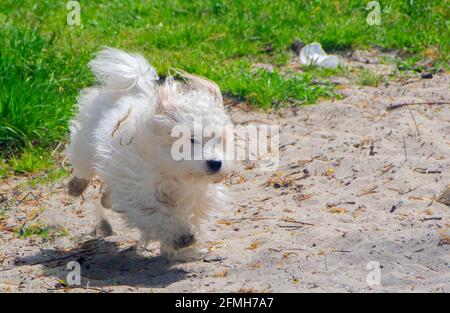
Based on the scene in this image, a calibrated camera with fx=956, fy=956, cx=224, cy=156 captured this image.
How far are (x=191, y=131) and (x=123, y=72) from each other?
87cm

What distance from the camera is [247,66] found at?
347 inches

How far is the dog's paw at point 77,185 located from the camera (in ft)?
21.4

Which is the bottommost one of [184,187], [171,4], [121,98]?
[184,187]

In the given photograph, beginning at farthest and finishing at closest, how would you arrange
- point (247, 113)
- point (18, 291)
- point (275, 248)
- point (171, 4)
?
point (171, 4), point (247, 113), point (275, 248), point (18, 291)

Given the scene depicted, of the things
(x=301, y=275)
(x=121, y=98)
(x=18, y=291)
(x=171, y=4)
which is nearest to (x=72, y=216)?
(x=121, y=98)

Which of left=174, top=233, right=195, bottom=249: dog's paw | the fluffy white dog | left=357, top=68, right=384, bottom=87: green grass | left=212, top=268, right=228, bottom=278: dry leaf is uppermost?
left=357, top=68, right=384, bottom=87: green grass

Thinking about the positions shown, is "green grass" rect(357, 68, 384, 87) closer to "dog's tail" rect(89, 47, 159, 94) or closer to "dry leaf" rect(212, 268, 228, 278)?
"dog's tail" rect(89, 47, 159, 94)

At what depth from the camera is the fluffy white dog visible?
535cm

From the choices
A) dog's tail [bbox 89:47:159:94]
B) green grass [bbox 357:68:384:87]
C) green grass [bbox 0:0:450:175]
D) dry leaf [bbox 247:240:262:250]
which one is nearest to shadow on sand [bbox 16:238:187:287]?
dry leaf [bbox 247:240:262:250]

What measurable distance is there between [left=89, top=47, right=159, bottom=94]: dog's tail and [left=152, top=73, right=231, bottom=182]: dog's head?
49 cm

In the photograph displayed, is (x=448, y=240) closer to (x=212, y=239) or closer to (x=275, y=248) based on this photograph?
(x=275, y=248)

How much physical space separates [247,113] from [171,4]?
2.76 metres
